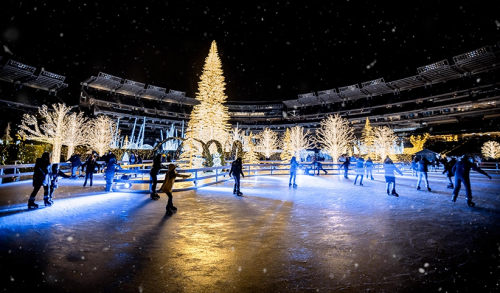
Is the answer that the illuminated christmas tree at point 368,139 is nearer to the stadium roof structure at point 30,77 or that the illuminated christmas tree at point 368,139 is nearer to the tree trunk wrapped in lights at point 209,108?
the tree trunk wrapped in lights at point 209,108

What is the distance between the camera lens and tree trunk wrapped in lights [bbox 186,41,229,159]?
18.5 meters

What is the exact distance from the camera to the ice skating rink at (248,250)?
288 centimetres

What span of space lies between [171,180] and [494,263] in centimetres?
718

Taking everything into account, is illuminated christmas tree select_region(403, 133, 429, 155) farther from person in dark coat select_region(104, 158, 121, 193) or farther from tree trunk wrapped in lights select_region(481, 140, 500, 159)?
person in dark coat select_region(104, 158, 121, 193)

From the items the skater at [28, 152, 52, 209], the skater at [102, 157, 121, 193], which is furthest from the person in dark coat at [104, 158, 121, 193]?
the skater at [28, 152, 52, 209]

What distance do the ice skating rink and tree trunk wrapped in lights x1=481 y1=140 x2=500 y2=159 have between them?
4197 centimetres

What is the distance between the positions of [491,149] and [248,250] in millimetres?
50447

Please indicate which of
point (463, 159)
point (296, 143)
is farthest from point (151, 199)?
point (296, 143)

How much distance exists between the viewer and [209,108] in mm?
18750

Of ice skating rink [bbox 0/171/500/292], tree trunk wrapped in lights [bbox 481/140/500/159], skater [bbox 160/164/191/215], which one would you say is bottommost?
ice skating rink [bbox 0/171/500/292]

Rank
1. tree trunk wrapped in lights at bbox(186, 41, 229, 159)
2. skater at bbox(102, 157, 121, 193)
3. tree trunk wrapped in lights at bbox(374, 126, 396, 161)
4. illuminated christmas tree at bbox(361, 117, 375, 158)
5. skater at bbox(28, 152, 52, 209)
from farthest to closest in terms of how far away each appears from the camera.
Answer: illuminated christmas tree at bbox(361, 117, 375, 158), tree trunk wrapped in lights at bbox(374, 126, 396, 161), tree trunk wrapped in lights at bbox(186, 41, 229, 159), skater at bbox(102, 157, 121, 193), skater at bbox(28, 152, 52, 209)

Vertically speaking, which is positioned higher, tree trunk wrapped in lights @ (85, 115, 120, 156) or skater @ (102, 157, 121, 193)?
tree trunk wrapped in lights @ (85, 115, 120, 156)

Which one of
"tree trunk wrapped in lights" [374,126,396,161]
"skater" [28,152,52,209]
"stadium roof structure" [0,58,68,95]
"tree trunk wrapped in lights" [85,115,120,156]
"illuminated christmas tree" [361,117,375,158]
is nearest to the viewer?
"skater" [28,152,52,209]

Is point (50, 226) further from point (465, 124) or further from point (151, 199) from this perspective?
point (465, 124)
